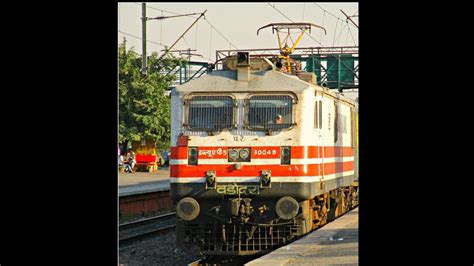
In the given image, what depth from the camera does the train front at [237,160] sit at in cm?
1238

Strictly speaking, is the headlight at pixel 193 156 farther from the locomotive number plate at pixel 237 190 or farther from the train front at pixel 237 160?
the locomotive number plate at pixel 237 190

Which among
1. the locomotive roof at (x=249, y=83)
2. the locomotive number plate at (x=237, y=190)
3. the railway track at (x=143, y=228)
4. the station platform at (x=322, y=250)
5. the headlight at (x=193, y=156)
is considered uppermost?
the locomotive roof at (x=249, y=83)

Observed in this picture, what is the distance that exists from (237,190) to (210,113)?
130cm

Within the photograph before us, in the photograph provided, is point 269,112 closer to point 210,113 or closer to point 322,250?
point 210,113

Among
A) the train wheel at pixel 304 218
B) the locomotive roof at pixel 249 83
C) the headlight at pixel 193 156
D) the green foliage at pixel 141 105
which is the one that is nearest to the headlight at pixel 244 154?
the headlight at pixel 193 156

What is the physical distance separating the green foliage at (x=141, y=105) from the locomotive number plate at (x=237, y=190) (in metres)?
17.3

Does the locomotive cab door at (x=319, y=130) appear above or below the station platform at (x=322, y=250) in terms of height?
above

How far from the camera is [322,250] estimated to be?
11.4m

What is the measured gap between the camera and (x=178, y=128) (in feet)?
41.4

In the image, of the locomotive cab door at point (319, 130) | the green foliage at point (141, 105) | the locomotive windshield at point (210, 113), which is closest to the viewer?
the locomotive windshield at point (210, 113)

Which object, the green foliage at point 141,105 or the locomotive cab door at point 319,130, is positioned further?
the green foliage at point 141,105
